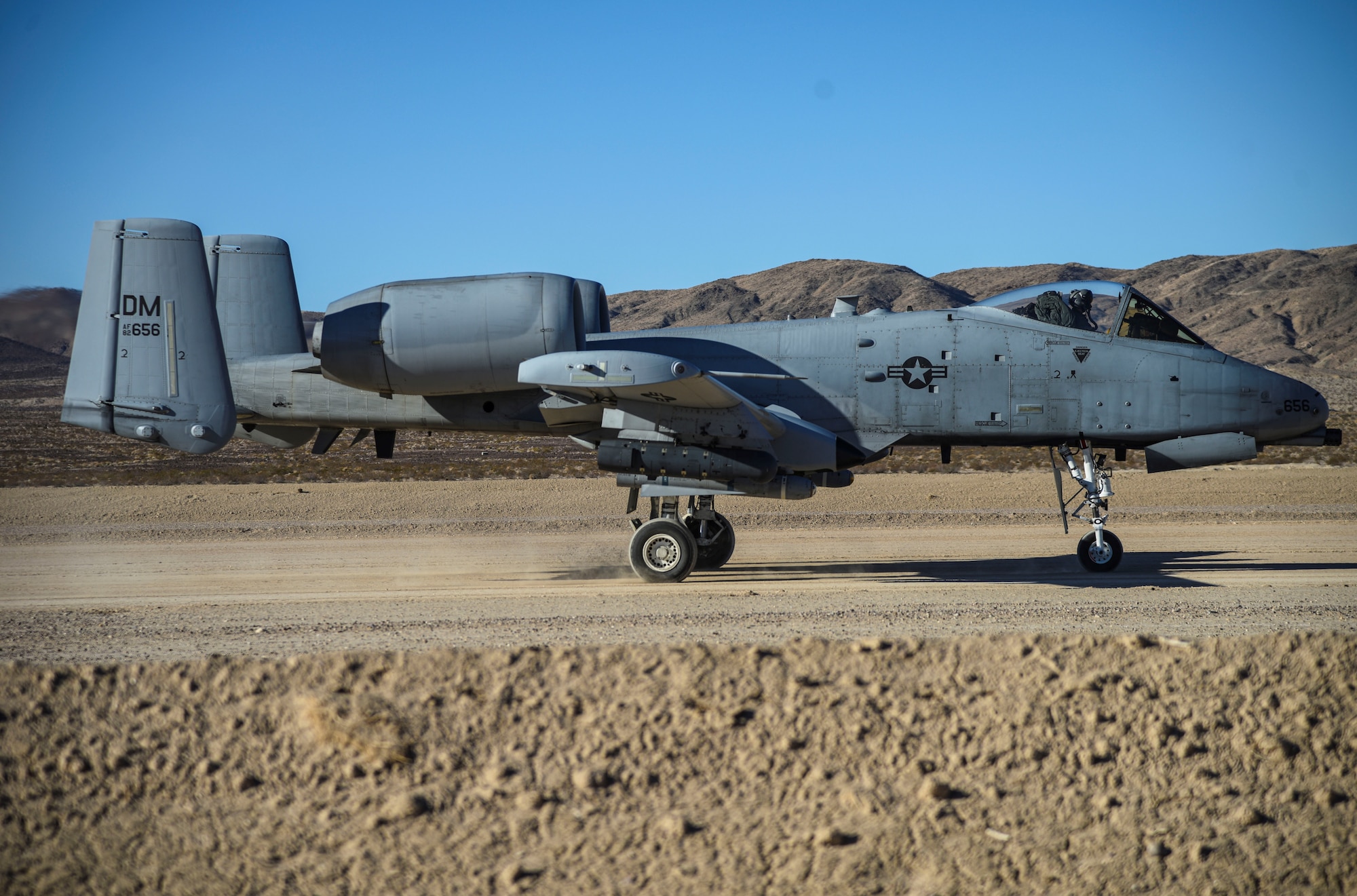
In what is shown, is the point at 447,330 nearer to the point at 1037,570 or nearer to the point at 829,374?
the point at 829,374

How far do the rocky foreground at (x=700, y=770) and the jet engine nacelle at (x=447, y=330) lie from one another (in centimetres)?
576

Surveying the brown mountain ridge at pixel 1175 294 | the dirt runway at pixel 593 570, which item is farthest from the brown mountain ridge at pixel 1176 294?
the dirt runway at pixel 593 570

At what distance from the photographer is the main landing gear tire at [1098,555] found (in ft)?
48.2

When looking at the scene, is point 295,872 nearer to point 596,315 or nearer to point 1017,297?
point 596,315

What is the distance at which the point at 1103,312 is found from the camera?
1409 centimetres

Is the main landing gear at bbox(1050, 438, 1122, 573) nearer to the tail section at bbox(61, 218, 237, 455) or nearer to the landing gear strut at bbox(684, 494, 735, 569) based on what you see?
the landing gear strut at bbox(684, 494, 735, 569)

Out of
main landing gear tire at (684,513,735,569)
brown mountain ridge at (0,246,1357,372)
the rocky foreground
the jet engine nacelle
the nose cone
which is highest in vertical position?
brown mountain ridge at (0,246,1357,372)

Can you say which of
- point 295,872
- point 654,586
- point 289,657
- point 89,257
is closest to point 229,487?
point 89,257

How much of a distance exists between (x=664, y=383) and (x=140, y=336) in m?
6.99

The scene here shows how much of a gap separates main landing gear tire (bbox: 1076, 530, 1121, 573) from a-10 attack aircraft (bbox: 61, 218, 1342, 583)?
0.11ft

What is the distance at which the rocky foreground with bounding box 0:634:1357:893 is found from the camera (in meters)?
6.16

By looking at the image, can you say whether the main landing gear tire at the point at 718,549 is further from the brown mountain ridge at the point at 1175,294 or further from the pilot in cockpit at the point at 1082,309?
the brown mountain ridge at the point at 1175,294

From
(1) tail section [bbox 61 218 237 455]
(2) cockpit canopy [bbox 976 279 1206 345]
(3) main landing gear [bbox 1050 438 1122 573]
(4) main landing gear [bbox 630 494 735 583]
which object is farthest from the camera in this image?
(3) main landing gear [bbox 1050 438 1122 573]

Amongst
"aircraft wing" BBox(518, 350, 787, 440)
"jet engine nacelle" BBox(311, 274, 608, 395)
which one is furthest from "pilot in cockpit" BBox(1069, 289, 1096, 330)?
"jet engine nacelle" BBox(311, 274, 608, 395)
